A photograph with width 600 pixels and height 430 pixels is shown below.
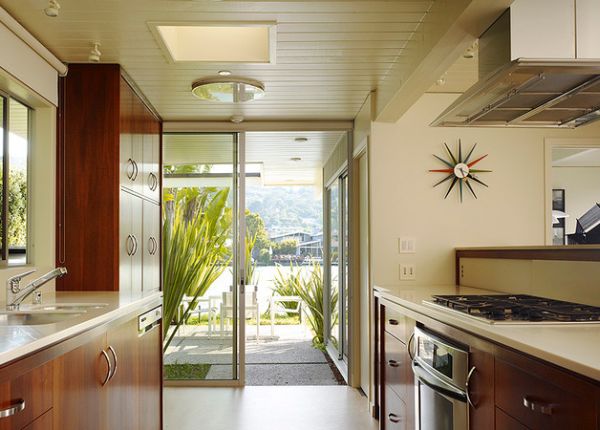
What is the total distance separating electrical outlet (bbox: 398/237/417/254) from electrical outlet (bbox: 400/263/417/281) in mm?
95

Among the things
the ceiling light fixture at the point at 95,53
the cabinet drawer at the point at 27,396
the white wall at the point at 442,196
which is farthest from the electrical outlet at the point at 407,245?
the cabinet drawer at the point at 27,396

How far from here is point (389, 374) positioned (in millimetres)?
3307

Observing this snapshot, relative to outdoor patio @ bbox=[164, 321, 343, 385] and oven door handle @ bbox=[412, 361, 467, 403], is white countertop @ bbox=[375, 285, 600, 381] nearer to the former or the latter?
oven door handle @ bbox=[412, 361, 467, 403]

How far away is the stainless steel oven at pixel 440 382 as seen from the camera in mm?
2025

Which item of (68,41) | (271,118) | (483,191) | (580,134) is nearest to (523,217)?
(483,191)

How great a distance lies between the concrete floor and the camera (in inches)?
151

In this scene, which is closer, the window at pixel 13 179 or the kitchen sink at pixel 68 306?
the kitchen sink at pixel 68 306

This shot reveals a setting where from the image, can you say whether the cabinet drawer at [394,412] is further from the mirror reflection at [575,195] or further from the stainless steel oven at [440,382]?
the mirror reflection at [575,195]

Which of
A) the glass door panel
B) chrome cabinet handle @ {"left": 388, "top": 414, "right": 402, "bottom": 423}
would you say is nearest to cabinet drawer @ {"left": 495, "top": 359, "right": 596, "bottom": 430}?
chrome cabinet handle @ {"left": 388, "top": 414, "right": 402, "bottom": 423}

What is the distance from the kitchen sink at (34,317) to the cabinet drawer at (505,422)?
64.2 inches

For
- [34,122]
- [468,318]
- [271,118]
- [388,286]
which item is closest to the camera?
[468,318]

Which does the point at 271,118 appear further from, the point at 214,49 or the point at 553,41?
the point at 553,41

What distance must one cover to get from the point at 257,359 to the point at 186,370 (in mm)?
1284

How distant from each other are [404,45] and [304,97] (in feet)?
4.09
